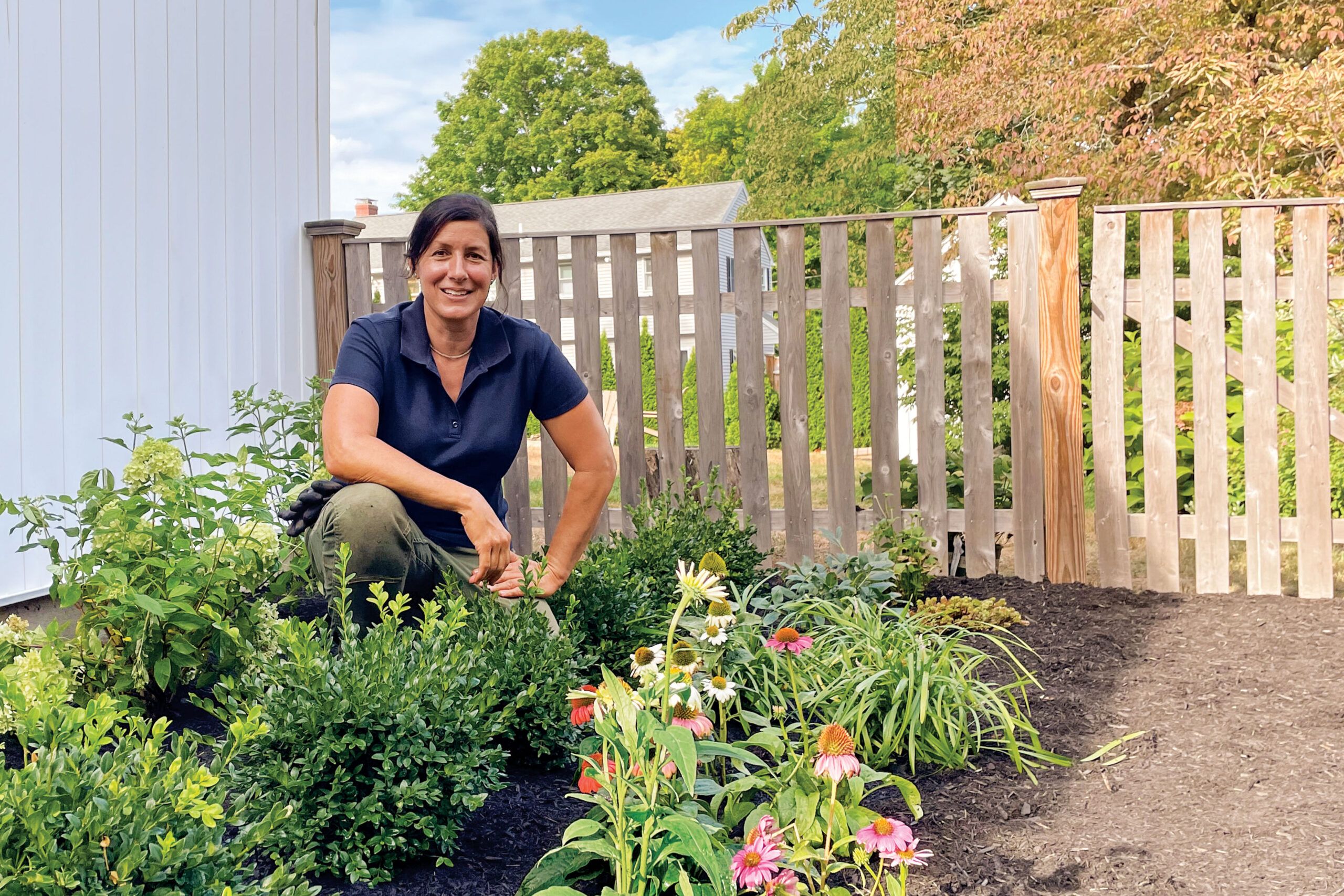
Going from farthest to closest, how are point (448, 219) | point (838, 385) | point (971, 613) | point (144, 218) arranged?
point (838, 385) < point (144, 218) < point (971, 613) < point (448, 219)

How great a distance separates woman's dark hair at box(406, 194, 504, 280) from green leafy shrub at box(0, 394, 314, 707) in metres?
0.73

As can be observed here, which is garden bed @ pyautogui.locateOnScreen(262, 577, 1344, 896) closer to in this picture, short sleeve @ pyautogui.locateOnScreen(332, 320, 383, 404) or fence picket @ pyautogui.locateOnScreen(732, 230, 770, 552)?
short sleeve @ pyautogui.locateOnScreen(332, 320, 383, 404)

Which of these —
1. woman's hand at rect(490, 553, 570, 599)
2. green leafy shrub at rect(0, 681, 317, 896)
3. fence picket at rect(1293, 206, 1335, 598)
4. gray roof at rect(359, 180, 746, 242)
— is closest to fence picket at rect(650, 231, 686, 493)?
woman's hand at rect(490, 553, 570, 599)

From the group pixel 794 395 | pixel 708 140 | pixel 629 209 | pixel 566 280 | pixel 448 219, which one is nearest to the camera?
pixel 448 219

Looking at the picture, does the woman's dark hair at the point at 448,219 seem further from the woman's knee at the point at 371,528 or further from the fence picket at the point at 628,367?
the fence picket at the point at 628,367

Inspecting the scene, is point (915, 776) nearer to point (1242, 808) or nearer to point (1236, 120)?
point (1242, 808)

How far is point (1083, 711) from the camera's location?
280 cm

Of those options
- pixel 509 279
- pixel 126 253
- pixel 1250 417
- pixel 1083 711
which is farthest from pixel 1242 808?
pixel 126 253

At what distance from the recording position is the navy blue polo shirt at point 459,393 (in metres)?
2.61

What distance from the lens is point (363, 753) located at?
175 cm

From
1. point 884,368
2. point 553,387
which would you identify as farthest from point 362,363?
point 884,368

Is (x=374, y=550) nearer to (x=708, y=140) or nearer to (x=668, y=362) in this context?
(x=668, y=362)

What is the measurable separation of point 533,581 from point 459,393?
58 centimetres

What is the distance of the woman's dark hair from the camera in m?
2.66
